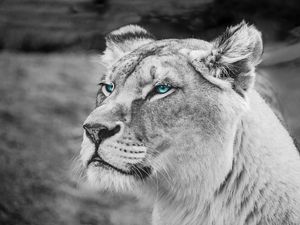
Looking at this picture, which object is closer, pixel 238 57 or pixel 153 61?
pixel 238 57

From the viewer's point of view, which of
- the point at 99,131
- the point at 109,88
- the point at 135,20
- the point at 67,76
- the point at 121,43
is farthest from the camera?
the point at 135,20

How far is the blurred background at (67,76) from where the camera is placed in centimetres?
452

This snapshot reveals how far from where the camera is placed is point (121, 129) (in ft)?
9.37

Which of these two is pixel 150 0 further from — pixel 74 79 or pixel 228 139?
pixel 228 139

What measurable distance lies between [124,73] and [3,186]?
6.62 ft

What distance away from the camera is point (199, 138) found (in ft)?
9.69

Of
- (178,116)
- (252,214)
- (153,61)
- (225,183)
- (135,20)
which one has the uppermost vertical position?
(135,20)

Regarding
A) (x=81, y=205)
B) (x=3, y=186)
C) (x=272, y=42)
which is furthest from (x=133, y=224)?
(x=272, y=42)

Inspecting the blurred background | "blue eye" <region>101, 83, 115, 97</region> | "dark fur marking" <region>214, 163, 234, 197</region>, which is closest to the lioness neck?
"dark fur marking" <region>214, 163, 234, 197</region>

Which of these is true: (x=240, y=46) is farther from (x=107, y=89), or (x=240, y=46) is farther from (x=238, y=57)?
(x=107, y=89)

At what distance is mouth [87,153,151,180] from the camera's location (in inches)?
114

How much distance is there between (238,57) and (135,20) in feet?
9.47

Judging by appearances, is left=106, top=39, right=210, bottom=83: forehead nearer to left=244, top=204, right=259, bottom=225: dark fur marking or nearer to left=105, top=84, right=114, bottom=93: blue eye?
left=105, top=84, right=114, bottom=93: blue eye

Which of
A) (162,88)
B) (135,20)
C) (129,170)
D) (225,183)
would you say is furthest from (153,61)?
(135,20)
